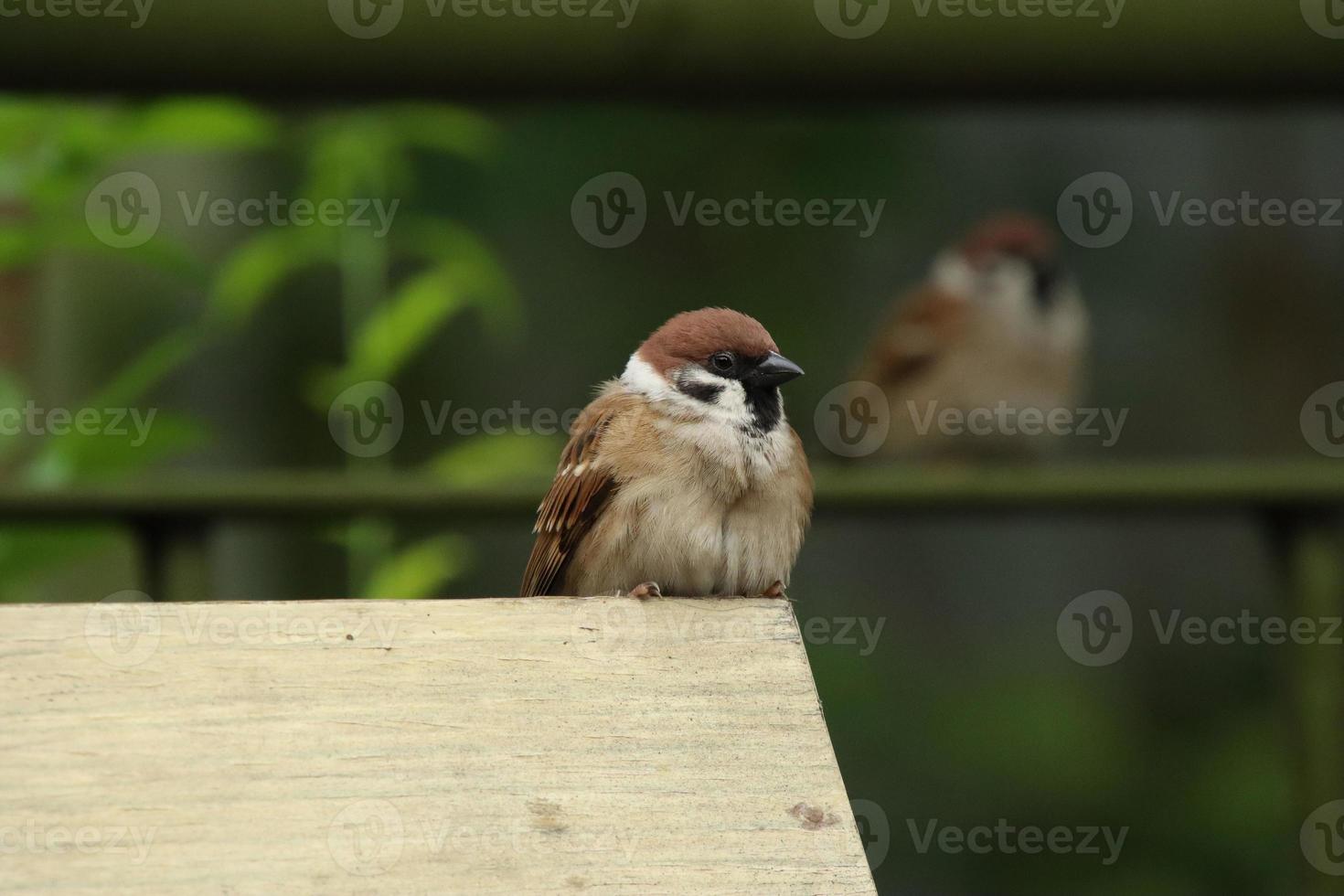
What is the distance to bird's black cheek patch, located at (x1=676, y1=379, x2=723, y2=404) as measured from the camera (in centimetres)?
276

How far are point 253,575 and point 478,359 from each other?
115 cm

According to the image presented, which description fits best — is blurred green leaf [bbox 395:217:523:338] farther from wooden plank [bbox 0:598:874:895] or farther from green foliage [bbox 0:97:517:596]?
wooden plank [bbox 0:598:874:895]

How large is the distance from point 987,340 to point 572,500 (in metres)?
2.78

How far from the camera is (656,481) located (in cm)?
265

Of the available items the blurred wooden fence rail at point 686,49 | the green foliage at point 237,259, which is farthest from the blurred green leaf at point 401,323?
the blurred wooden fence rail at point 686,49

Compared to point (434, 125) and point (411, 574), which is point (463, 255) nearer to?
point (434, 125)

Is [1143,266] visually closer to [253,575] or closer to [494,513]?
[253,575]

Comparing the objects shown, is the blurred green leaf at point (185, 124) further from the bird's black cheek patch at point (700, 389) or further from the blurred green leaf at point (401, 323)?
the bird's black cheek patch at point (700, 389)

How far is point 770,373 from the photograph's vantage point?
2.78 meters

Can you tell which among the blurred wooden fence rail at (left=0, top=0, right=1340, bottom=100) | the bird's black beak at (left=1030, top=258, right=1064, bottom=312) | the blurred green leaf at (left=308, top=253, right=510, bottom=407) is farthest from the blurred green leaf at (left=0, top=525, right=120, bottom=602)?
the bird's black beak at (left=1030, top=258, right=1064, bottom=312)

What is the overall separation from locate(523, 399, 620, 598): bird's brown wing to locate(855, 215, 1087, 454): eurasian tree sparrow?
101 inches

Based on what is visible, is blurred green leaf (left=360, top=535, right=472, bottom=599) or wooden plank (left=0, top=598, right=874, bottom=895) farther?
blurred green leaf (left=360, top=535, right=472, bottom=599)

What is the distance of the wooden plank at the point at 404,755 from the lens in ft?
5.12

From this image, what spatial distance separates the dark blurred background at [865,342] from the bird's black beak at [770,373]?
104cm
